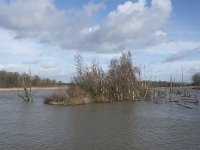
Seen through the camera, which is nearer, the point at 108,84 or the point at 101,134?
the point at 101,134

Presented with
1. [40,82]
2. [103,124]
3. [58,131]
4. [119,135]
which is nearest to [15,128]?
[58,131]

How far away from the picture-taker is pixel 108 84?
200ft

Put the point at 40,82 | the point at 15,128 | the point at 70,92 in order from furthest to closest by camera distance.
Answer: the point at 40,82, the point at 70,92, the point at 15,128

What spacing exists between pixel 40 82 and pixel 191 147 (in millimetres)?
143858

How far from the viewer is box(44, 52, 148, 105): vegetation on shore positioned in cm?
5648

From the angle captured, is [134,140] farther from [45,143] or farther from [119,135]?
[45,143]

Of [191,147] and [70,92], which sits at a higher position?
[70,92]

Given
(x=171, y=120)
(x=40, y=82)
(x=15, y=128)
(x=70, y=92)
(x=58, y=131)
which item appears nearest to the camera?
(x=58, y=131)

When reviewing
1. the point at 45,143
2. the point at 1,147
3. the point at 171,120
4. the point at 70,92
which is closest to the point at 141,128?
the point at 171,120

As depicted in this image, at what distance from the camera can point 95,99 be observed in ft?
190

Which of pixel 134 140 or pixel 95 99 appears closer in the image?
pixel 134 140

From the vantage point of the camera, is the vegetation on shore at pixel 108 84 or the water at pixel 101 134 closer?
the water at pixel 101 134

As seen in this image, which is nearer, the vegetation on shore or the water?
the water

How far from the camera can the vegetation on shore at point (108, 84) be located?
185 feet
